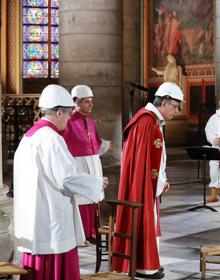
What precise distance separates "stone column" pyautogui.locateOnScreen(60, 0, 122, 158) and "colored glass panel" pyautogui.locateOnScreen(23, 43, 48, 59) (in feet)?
53.7

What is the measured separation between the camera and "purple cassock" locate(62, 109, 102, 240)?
9594 mm

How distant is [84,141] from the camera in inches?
383

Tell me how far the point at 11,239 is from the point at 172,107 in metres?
1.93

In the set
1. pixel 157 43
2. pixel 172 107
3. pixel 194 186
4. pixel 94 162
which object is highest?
pixel 157 43

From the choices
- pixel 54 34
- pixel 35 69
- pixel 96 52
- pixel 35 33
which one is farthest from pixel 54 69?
pixel 96 52

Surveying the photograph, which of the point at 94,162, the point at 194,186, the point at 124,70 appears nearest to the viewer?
the point at 94,162

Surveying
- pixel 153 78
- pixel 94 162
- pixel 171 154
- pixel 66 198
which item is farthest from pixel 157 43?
pixel 66 198

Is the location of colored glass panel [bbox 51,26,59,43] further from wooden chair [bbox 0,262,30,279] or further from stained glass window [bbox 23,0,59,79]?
wooden chair [bbox 0,262,30,279]

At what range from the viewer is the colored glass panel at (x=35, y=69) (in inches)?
1178

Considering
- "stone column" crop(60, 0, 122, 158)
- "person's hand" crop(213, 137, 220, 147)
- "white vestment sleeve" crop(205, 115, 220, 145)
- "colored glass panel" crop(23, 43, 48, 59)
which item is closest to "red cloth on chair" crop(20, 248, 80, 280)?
"stone column" crop(60, 0, 122, 158)

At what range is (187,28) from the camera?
26.8 meters

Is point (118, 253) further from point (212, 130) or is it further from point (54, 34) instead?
point (54, 34)

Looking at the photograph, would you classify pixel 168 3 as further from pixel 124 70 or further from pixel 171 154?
pixel 171 154

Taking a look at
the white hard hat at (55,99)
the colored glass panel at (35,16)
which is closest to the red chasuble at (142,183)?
the white hard hat at (55,99)
